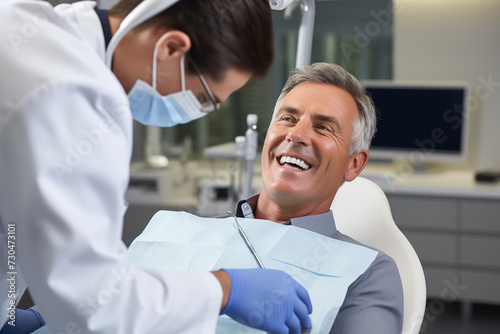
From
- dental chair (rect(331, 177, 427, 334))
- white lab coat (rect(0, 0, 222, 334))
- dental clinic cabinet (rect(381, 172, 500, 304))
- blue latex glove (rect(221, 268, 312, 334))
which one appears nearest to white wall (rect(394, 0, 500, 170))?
dental clinic cabinet (rect(381, 172, 500, 304))

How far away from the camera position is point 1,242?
3.24ft

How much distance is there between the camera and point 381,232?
5.16 ft

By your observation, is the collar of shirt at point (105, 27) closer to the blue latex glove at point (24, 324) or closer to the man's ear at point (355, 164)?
the blue latex glove at point (24, 324)

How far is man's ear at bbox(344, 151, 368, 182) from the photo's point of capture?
5.26 ft

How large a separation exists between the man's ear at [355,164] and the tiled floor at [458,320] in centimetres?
177

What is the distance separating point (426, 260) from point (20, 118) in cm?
287

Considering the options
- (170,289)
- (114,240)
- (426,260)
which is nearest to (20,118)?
(114,240)

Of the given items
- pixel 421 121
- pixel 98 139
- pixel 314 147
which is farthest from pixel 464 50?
pixel 98 139

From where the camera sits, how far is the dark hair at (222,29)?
0.95 m

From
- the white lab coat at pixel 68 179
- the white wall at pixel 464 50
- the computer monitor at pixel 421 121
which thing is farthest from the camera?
the white wall at pixel 464 50

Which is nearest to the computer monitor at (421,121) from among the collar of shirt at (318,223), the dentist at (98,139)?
the collar of shirt at (318,223)

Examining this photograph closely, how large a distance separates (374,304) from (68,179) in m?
0.74

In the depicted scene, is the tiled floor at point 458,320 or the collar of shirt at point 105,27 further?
the tiled floor at point 458,320

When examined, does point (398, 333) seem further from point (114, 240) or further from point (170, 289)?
point (114, 240)
